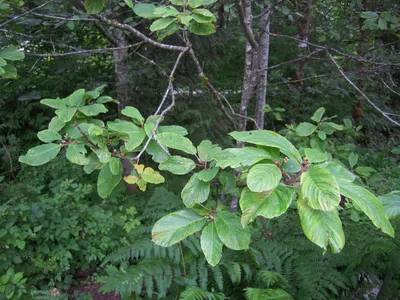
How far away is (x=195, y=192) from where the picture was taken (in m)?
0.91

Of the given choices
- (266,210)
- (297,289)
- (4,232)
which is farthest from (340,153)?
(4,232)

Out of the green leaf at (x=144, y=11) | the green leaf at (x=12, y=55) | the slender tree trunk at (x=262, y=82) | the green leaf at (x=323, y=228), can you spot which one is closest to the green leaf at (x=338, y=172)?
the green leaf at (x=323, y=228)

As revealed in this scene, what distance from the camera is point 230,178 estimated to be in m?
1.00

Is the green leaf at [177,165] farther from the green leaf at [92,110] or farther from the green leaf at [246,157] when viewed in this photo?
the green leaf at [92,110]

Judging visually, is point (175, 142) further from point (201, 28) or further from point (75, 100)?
point (201, 28)

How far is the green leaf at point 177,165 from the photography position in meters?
0.91

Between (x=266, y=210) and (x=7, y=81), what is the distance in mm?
4076

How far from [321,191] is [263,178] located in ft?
0.41

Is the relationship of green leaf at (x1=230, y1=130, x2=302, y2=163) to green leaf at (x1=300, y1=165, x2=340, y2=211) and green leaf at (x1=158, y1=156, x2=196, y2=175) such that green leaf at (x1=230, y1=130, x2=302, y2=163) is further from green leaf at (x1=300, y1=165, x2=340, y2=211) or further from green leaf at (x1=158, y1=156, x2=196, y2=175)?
green leaf at (x1=158, y1=156, x2=196, y2=175)

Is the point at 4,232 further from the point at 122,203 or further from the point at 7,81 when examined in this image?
the point at 7,81

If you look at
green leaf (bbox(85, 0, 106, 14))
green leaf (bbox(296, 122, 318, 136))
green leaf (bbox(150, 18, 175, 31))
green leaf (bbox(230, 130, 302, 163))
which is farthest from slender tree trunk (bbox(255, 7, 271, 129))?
green leaf (bbox(230, 130, 302, 163))

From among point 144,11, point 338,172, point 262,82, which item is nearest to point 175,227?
point 338,172

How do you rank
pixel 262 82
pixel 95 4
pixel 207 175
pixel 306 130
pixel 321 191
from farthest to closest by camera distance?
pixel 262 82 → pixel 306 130 → pixel 95 4 → pixel 207 175 → pixel 321 191

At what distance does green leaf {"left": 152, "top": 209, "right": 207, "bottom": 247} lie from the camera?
2.56ft
